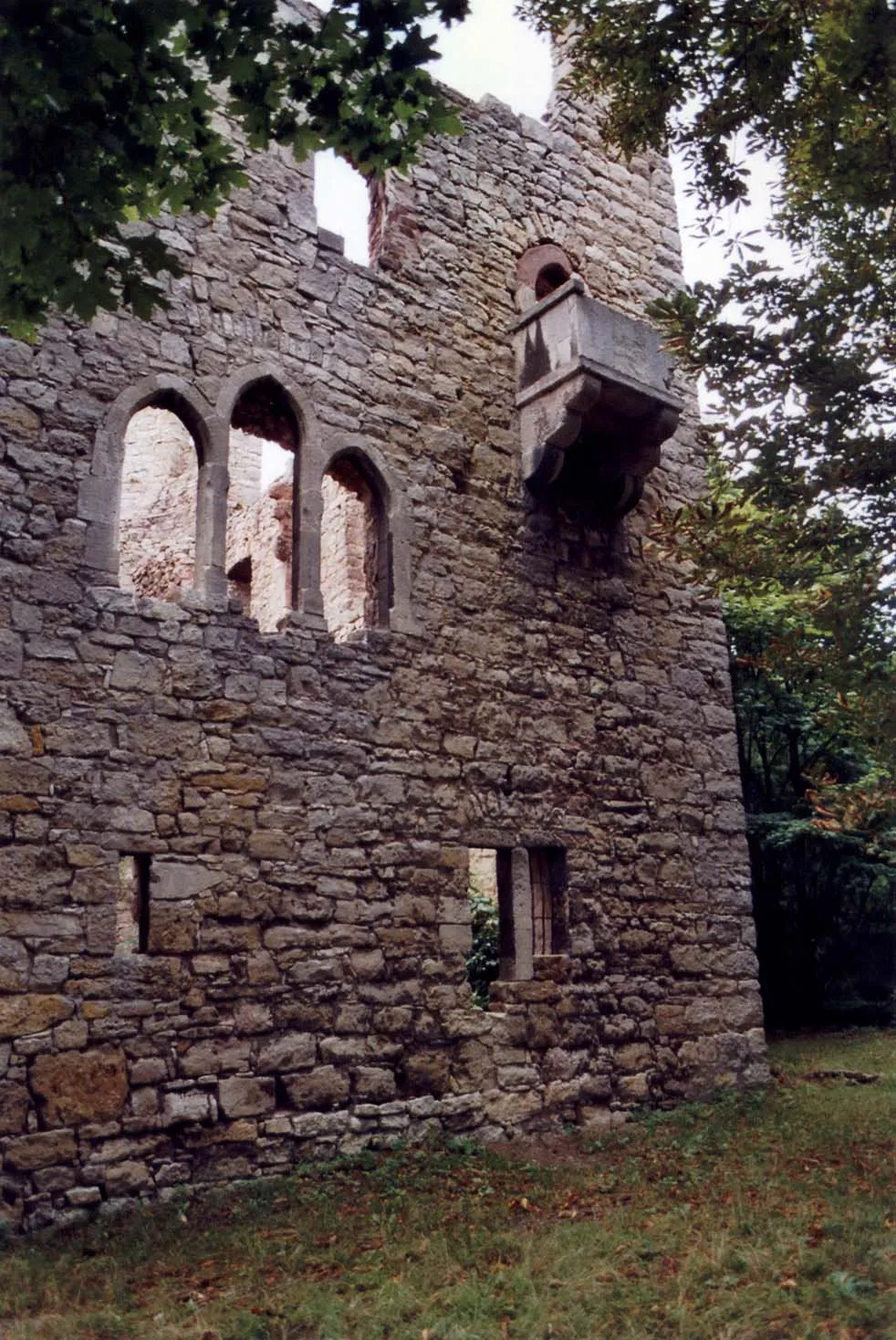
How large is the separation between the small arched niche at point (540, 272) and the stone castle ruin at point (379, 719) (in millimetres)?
33

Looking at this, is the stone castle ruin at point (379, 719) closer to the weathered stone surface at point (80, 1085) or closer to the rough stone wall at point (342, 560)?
the weathered stone surface at point (80, 1085)

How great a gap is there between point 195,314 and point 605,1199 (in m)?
5.60

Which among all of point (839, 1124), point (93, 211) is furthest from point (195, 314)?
point (839, 1124)

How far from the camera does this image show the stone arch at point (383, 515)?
713 cm

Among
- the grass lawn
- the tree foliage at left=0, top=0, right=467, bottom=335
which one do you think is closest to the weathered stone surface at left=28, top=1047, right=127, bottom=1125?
the grass lawn

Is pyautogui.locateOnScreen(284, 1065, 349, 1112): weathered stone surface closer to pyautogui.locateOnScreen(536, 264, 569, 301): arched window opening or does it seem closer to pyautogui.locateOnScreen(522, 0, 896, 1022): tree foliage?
pyautogui.locateOnScreen(522, 0, 896, 1022): tree foliage

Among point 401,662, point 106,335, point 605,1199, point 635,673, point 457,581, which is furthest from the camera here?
point 635,673

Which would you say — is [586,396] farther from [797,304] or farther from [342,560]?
[342,560]

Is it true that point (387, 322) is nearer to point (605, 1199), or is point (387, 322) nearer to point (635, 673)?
point (635, 673)

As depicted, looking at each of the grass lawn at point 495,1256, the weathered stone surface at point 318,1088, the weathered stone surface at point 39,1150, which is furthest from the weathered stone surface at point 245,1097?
the weathered stone surface at point 39,1150

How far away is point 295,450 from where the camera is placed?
23.4 ft

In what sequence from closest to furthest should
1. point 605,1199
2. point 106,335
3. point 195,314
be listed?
point 605,1199
point 106,335
point 195,314

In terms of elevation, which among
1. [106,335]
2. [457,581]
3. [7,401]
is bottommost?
[457,581]

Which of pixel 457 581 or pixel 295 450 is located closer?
pixel 295 450
